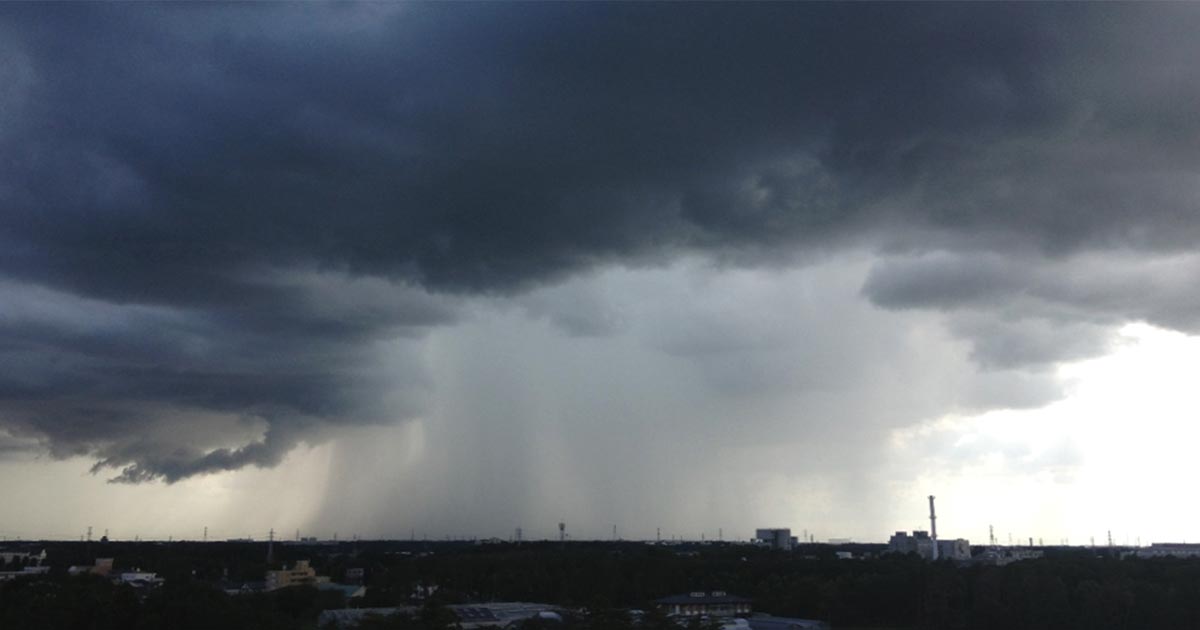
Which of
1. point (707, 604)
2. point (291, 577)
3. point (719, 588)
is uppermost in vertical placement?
point (291, 577)

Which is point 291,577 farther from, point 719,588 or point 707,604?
point 707,604

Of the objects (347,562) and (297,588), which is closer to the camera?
(297,588)

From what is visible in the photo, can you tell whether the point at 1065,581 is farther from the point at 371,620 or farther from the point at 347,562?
the point at 347,562

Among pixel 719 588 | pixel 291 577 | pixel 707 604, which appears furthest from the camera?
pixel 291 577

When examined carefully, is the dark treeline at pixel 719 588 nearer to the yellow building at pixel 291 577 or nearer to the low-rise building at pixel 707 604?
the low-rise building at pixel 707 604

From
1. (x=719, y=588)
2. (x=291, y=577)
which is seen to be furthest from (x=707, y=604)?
(x=291, y=577)

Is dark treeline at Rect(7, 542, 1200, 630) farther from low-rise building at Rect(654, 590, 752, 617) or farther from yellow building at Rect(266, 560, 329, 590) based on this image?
yellow building at Rect(266, 560, 329, 590)

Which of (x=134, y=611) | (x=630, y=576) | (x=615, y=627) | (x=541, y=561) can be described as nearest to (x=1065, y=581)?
(x=630, y=576)

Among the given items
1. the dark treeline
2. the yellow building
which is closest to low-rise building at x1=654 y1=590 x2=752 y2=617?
the dark treeline

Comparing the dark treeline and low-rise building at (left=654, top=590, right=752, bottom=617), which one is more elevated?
the dark treeline
